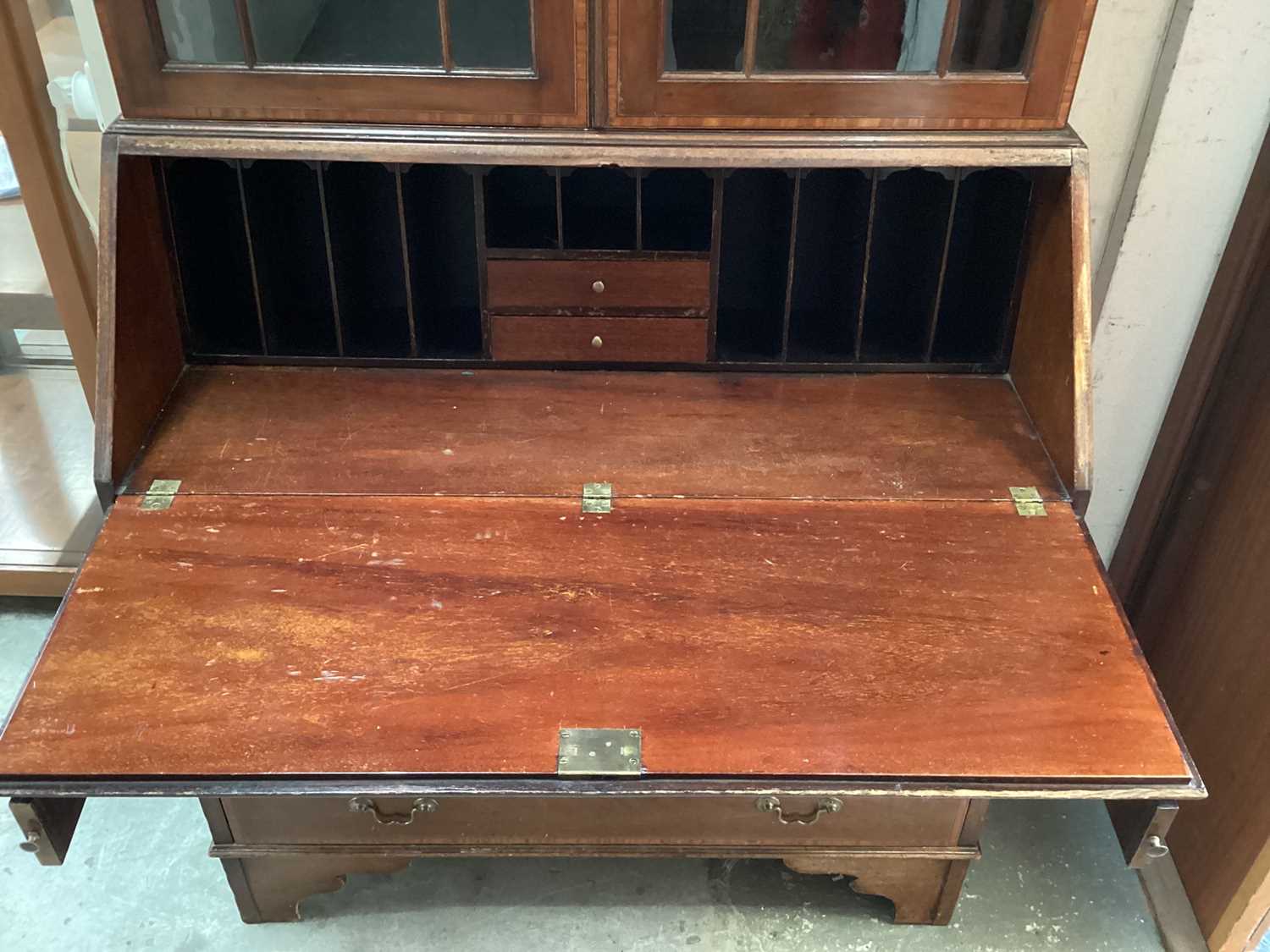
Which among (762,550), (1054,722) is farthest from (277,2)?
(1054,722)

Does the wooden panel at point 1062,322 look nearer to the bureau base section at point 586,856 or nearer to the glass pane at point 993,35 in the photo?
the glass pane at point 993,35

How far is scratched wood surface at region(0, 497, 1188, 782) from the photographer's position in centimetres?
99

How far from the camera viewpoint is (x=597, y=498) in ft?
4.15

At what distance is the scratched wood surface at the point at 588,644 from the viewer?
39.0 inches

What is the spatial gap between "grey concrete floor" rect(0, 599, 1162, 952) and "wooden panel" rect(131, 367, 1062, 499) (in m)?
0.64

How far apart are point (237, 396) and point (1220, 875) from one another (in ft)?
4.88

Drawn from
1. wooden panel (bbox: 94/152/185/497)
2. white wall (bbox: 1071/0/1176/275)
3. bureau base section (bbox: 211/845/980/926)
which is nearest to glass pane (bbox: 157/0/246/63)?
wooden panel (bbox: 94/152/185/497)

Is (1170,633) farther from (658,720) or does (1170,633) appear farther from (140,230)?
(140,230)

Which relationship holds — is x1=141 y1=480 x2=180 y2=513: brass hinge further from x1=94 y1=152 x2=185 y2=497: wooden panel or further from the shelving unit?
the shelving unit

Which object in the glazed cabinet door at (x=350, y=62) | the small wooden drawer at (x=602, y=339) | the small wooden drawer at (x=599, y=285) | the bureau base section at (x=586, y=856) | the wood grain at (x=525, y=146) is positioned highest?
the glazed cabinet door at (x=350, y=62)

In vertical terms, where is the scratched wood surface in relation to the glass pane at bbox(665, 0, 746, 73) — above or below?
below

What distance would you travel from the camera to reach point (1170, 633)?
1590mm

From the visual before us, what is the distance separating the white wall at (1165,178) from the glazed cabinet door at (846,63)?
12.0 inches

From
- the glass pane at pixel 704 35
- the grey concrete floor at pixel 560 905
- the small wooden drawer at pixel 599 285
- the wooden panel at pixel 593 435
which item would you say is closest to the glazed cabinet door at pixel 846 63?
the glass pane at pixel 704 35
